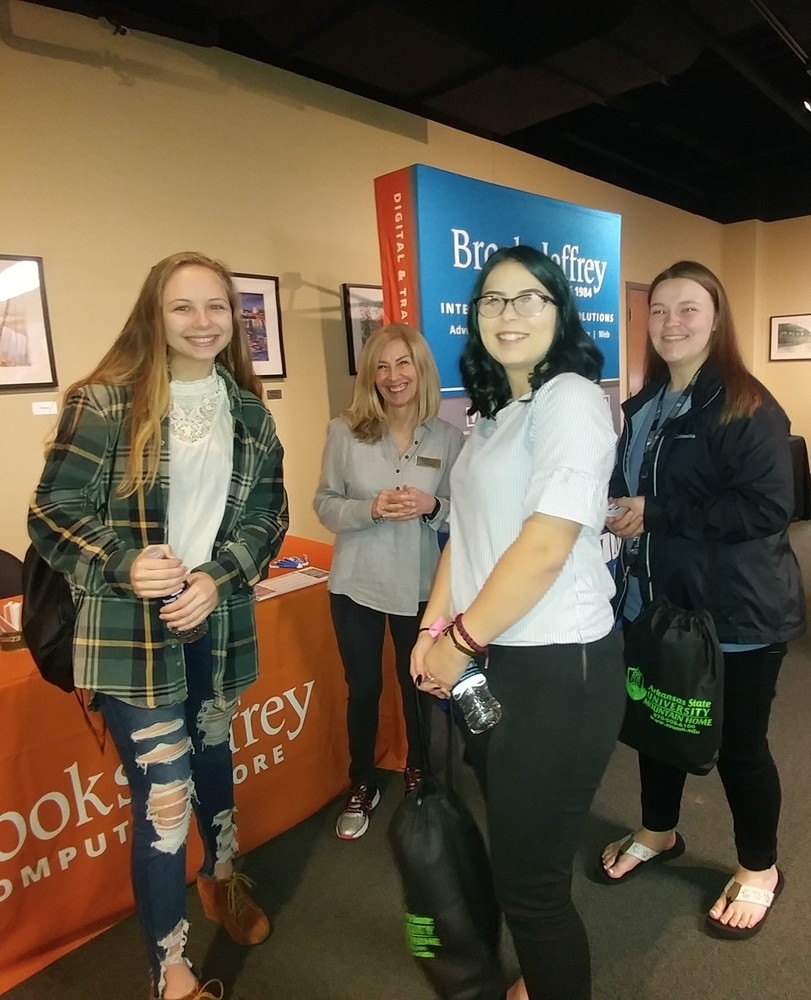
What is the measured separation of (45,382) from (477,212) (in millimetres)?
1989

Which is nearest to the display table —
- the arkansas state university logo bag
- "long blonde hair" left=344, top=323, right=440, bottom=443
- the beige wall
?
the arkansas state university logo bag

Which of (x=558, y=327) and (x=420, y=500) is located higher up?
(x=558, y=327)

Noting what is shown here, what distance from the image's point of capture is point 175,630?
1.32m

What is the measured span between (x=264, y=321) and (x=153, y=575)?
276 centimetres

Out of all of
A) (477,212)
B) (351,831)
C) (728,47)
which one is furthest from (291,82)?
(351,831)

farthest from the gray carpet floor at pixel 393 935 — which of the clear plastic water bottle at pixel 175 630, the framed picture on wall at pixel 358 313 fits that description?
the framed picture on wall at pixel 358 313

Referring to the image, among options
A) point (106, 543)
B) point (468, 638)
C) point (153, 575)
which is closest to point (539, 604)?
Result: point (468, 638)

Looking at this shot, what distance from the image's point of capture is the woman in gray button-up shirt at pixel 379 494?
200 cm

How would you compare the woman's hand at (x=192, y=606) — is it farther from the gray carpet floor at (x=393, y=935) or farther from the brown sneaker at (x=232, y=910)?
the gray carpet floor at (x=393, y=935)

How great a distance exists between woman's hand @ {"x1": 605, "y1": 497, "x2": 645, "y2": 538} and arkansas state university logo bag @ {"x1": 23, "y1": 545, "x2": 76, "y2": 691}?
116cm

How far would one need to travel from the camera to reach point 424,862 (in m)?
1.25

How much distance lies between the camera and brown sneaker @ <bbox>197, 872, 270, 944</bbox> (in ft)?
5.55

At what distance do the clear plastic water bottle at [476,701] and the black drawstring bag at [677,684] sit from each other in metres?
0.54

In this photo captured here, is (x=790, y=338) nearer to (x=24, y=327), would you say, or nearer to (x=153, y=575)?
(x=24, y=327)
